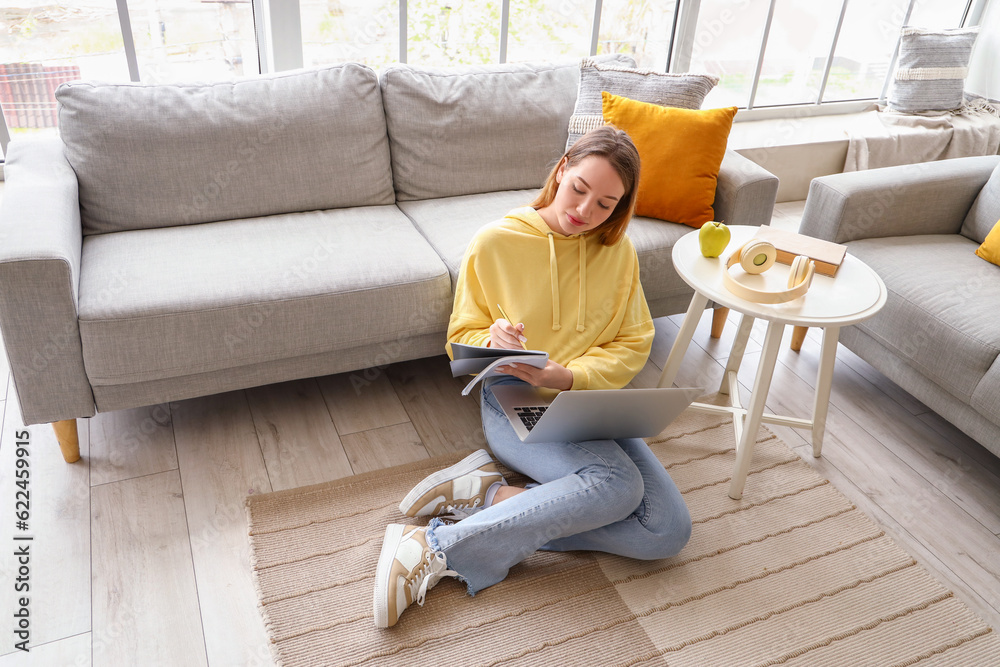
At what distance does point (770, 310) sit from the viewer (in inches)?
64.4

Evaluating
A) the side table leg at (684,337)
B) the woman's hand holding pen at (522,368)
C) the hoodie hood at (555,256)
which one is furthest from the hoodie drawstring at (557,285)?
the side table leg at (684,337)

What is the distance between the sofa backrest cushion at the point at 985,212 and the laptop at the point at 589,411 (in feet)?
4.57

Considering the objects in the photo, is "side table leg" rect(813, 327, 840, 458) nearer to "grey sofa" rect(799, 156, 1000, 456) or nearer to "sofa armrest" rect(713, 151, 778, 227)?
"grey sofa" rect(799, 156, 1000, 456)

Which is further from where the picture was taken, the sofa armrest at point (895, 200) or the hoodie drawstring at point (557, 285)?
the sofa armrest at point (895, 200)

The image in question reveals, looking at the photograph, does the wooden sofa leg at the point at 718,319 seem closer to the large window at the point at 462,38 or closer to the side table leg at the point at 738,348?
the side table leg at the point at 738,348

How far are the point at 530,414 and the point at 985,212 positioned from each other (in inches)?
66.6

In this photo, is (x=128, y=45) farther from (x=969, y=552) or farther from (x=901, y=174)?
(x=969, y=552)

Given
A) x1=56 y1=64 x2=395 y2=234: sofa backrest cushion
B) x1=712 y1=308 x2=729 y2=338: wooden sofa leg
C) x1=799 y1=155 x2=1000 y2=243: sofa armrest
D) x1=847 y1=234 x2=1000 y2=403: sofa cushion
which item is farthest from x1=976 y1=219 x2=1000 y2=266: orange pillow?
x1=56 y1=64 x2=395 y2=234: sofa backrest cushion

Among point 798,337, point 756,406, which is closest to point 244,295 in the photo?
point 756,406

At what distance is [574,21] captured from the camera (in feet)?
10.6

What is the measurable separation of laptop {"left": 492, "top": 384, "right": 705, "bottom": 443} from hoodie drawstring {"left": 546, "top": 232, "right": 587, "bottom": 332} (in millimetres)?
176

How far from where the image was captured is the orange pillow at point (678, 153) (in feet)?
7.20

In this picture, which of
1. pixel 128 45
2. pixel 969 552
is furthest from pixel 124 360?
pixel 969 552

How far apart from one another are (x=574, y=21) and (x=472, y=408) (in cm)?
199
